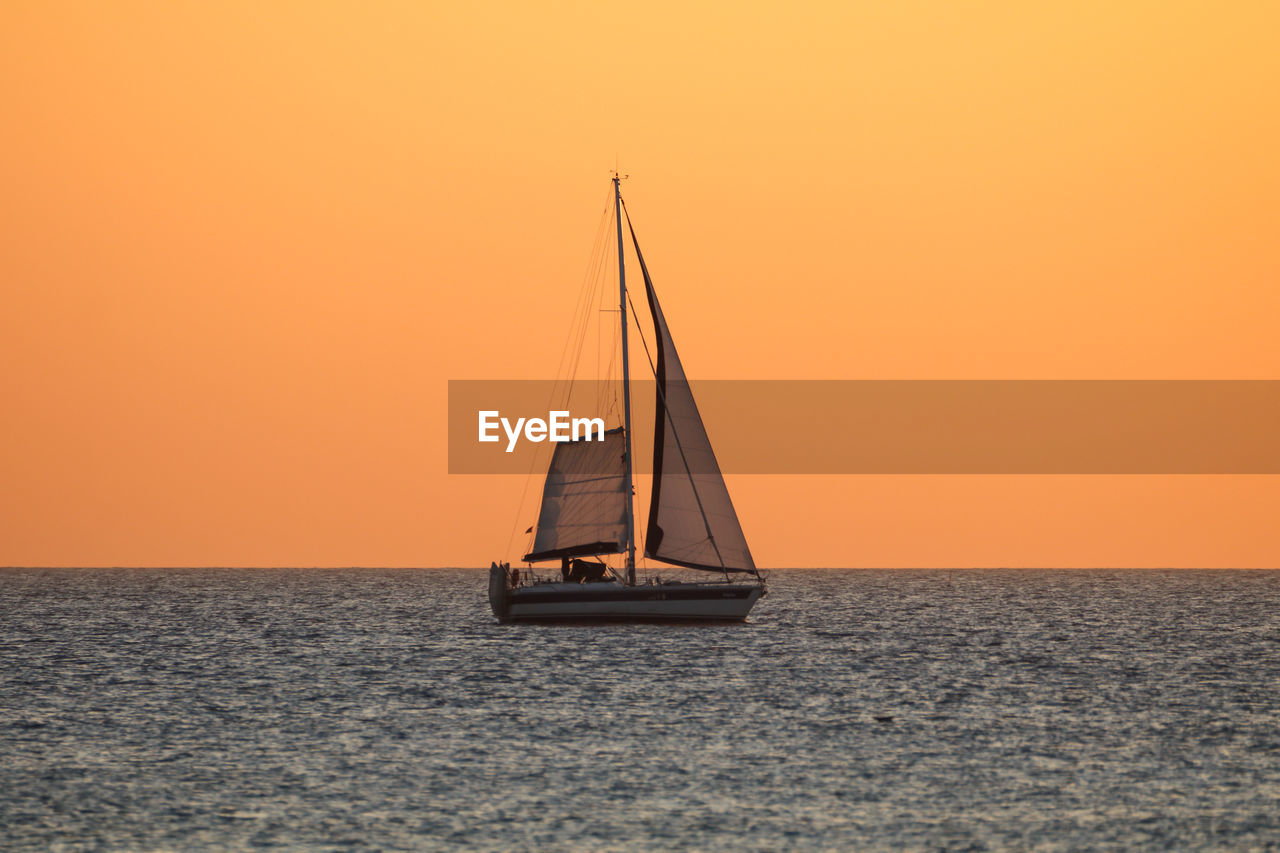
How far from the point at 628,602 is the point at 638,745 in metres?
25.6

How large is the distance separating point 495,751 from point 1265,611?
111980 mm

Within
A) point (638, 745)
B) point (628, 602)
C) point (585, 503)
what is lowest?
point (638, 745)

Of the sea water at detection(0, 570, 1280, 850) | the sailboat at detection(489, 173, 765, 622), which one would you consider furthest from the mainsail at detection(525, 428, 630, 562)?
the sea water at detection(0, 570, 1280, 850)

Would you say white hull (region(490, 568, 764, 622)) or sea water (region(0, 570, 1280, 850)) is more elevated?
white hull (region(490, 568, 764, 622))

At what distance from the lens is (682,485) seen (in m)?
60.1

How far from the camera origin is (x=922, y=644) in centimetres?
7319

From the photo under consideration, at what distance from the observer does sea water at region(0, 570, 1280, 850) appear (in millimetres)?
23781

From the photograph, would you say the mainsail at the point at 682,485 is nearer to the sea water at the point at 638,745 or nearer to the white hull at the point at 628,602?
the white hull at the point at 628,602

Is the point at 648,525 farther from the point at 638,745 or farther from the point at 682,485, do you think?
the point at 638,745

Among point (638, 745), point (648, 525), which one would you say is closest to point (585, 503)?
point (648, 525)

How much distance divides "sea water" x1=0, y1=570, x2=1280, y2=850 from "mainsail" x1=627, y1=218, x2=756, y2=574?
4285mm

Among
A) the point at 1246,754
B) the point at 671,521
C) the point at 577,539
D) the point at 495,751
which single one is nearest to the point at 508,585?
the point at 577,539

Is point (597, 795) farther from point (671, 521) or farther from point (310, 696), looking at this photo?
point (671, 521)

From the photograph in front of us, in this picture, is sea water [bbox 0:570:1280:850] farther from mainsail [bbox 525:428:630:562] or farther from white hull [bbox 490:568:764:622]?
mainsail [bbox 525:428:630:562]
